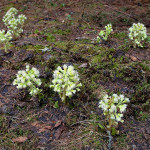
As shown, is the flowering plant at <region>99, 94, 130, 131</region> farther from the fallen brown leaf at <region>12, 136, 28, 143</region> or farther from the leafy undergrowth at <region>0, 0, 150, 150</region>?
the fallen brown leaf at <region>12, 136, 28, 143</region>

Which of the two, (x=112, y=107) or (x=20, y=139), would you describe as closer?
(x=112, y=107)

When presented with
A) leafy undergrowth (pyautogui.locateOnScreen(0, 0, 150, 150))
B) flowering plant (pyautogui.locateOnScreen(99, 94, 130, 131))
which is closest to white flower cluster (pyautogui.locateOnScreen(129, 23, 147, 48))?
leafy undergrowth (pyautogui.locateOnScreen(0, 0, 150, 150))

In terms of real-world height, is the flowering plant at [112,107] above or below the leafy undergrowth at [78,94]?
above

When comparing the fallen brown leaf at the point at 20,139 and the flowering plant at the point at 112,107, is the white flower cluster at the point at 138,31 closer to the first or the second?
the flowering plant at the point at 112,107

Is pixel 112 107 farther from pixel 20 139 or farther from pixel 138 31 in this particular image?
→ pixel 138 31

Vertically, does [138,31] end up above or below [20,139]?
above

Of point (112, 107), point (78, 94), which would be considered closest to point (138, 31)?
point (78, 94)

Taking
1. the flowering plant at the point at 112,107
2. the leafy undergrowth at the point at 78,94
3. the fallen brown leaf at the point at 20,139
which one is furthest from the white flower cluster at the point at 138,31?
the fallen brown leaf at the point at 20,139

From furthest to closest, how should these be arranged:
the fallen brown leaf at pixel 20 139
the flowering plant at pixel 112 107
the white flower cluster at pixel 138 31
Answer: the white flower cluster at pixel 138 31, the fallen brown leaf at pixel 20 139, the flowering plant at pixel 112 107

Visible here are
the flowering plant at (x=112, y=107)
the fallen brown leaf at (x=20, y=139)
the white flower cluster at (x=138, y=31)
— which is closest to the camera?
the flowering plant at (x=112, y=107)
